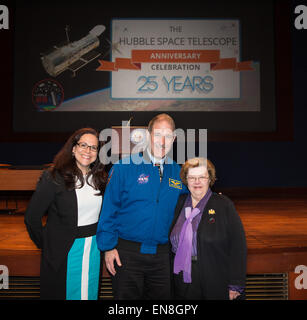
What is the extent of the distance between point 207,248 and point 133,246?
38 cm

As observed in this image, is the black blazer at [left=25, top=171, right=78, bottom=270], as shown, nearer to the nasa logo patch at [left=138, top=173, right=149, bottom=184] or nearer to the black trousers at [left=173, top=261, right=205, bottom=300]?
the nasa logo patch at [left=138, top=173, right=149, bottom=184]

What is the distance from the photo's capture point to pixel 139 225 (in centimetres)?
143

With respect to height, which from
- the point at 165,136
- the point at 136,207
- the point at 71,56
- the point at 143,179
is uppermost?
the point at 71,56

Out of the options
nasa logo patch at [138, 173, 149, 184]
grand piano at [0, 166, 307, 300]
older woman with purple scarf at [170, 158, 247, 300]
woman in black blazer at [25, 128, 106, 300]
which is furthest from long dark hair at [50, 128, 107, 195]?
grand piano at [0, 166, 307, 300]

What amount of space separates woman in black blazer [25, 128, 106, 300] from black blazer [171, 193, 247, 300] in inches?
23.0

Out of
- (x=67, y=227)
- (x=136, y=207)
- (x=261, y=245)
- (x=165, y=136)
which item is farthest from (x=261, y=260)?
(x=67, y=227)

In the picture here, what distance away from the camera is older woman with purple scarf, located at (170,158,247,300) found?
1394 mm

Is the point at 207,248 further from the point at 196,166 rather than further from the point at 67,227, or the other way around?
the point at 67,227

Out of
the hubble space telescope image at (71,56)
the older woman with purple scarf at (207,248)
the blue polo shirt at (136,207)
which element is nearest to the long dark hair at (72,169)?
the blue polo shirt at (136,207)

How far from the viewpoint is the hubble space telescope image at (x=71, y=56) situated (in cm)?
515

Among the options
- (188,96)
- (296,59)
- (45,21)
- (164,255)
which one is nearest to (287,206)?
(188,96)

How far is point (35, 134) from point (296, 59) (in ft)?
17.0

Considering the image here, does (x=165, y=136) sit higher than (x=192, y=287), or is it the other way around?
(x=165, y=136)

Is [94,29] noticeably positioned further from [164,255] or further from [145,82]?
[164,255]
